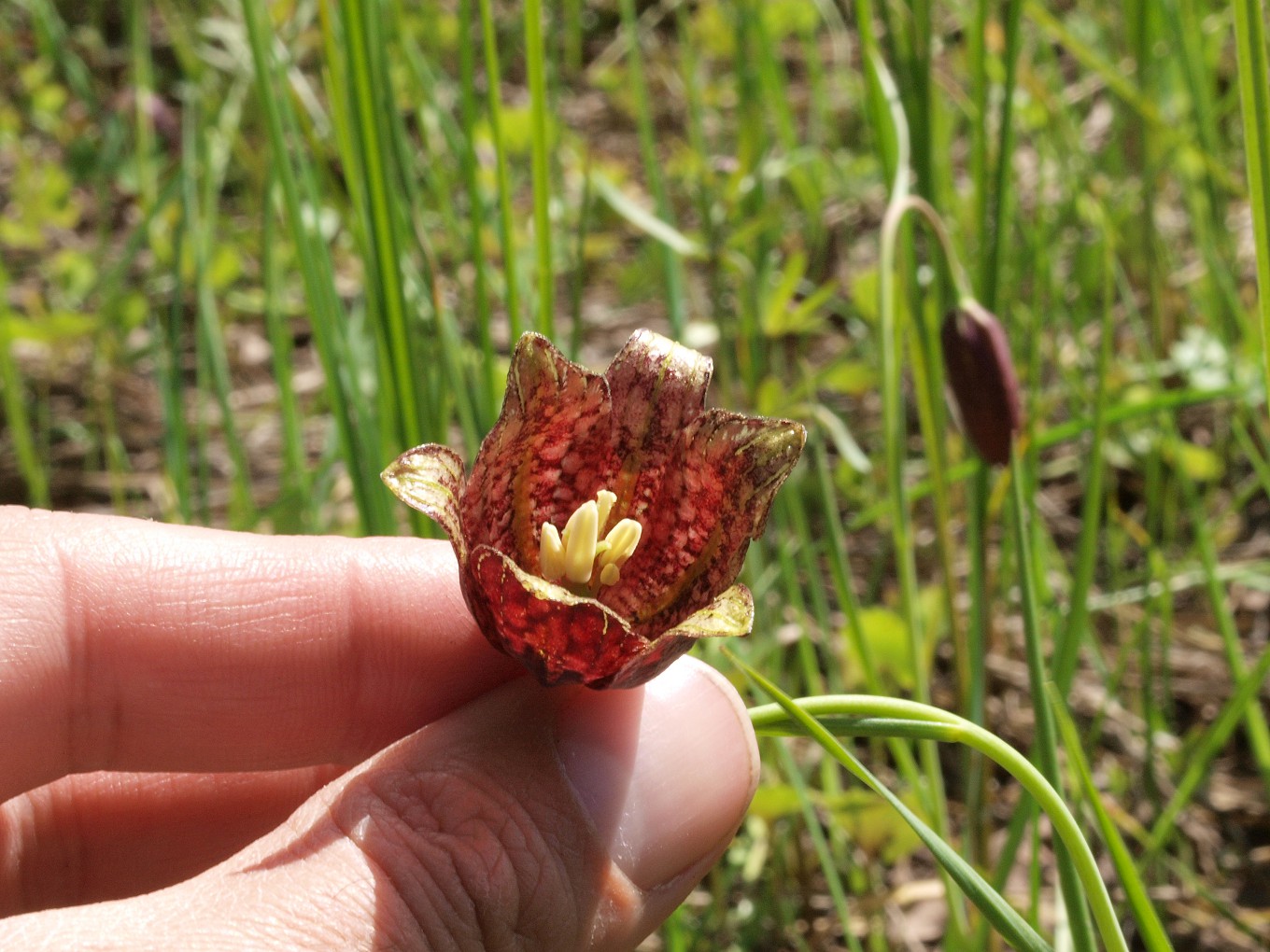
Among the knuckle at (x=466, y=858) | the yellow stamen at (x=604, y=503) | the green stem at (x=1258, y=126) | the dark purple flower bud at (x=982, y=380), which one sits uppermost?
the green stem at (x=1258, y=126)

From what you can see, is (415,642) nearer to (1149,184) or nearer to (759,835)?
(759,835)

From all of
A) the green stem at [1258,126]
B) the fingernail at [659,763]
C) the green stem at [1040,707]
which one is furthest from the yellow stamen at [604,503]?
the green stem at [1258,126]

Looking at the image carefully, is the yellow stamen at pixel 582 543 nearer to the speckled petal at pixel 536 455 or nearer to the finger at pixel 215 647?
the speckled petal at pixel 536 455

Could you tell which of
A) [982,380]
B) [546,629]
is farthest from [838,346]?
[546,629]

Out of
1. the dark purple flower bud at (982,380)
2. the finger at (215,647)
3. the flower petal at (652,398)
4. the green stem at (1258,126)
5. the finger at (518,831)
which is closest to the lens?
the green stem at (1258,126)

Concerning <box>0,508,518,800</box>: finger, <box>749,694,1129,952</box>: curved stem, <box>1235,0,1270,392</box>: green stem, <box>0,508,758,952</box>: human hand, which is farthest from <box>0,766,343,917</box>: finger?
<box>1235,0,1270,392</box>: green stem

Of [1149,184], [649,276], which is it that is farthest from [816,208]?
[1149,184]
